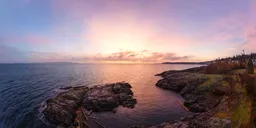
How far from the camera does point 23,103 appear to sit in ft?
110

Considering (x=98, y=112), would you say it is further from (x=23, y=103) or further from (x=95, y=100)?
(x=23, y=103)

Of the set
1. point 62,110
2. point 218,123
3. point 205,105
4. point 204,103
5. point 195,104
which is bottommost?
point 195,104

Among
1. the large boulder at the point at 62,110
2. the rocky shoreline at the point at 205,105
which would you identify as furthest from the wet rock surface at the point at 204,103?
the large boulder at the point at 62,110

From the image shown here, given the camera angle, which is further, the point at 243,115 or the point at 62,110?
the point at 62,110

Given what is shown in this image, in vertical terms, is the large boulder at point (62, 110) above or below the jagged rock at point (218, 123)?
below

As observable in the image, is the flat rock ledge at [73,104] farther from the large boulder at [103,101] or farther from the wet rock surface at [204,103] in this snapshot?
the wet rock surface at [204,103]

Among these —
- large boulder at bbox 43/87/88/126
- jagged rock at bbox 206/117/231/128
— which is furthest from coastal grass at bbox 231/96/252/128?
large boulder at bbox 43/87/88/126

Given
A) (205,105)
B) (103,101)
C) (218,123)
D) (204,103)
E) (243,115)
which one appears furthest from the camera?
(103,101)

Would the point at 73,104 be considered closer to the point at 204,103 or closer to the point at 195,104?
the point at 195,104

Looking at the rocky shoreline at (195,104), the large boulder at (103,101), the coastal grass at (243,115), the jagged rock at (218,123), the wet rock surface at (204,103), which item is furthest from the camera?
the large boulder at (103,101)

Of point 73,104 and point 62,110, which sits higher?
point 62,110

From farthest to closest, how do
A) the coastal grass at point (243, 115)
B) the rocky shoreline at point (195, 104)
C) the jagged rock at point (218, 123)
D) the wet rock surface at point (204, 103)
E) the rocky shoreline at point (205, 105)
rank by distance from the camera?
the rocky shoreline at point (195, 104), the wet rock surface at point (204, 103), the rocky shoreline at point (205, 105), the jagged rock at point (218, 123), the coastal grass at point (243, 115)

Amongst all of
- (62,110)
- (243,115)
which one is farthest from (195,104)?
(62,110)

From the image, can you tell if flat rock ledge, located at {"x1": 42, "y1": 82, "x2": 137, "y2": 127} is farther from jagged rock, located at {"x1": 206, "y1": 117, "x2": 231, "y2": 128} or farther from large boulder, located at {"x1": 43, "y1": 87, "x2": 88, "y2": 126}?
jagged rock, located at {"x1": 206, "y1": 117, "x2": 231, "y2": 128}
